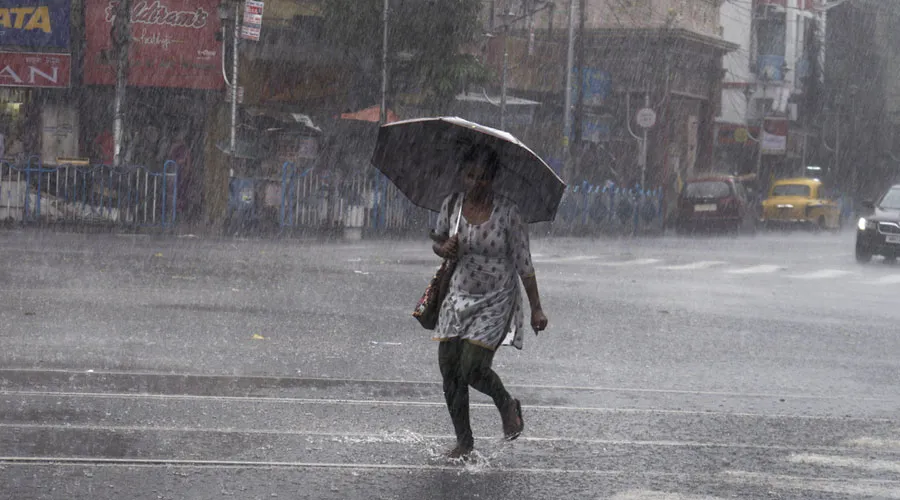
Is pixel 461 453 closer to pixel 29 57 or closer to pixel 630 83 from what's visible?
pixel 29 57

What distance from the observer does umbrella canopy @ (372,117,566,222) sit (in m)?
6.49

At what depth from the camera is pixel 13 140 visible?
98.3ft

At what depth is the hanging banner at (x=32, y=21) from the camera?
95.3ft

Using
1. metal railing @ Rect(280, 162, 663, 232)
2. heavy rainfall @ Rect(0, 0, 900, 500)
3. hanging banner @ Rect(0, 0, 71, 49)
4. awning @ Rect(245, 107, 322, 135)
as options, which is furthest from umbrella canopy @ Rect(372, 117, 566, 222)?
hanging banner @ Rect(0, 0, 71, 49)

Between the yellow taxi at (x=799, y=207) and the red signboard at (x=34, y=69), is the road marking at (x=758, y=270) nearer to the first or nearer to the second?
the red signboard at (x=34, y=69)

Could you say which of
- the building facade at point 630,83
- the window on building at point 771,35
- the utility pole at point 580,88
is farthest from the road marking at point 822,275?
the window on building at point 771,35

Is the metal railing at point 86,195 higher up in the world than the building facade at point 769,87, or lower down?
lower down

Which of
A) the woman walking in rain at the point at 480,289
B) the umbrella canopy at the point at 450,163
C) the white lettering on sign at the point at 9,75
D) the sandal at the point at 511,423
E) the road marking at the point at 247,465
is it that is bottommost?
the road marking at the point at 247,465

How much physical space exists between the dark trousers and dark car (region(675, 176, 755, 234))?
102 ft

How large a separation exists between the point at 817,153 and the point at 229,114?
36.7 meters

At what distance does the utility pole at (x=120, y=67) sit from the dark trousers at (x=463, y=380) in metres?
21.3

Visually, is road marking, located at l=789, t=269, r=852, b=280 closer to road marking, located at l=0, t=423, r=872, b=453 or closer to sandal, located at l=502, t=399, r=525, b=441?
road marking, located at l=0, t=423, r=872, b=453

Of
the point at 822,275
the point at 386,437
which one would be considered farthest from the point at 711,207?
the point at 386,437

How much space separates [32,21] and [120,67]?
345 centimetres
